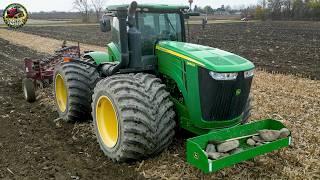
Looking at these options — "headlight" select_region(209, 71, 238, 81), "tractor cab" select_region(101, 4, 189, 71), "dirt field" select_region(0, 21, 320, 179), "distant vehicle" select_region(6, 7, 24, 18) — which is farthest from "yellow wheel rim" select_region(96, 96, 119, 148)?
"distant vehicle" select_region(6, 7, 24, 18)

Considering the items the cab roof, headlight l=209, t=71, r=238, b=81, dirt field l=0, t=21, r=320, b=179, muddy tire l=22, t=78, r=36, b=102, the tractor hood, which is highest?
the cab roof

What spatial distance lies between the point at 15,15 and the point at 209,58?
20.7 metres

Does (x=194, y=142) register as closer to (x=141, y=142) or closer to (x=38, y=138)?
(x=141, y=142)

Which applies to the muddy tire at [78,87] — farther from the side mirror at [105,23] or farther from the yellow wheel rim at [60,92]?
the side mirror at [105,23]

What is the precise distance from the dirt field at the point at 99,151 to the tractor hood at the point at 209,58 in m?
1.33

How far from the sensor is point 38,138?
666 cm

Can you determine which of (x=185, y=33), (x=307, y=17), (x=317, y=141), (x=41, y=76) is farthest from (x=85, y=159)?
(x=307, y=17)

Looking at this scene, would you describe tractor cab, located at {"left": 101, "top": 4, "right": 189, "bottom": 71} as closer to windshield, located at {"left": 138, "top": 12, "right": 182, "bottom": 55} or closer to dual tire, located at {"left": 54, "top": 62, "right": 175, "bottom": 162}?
windshield, located at {"left": 138, "top": 12, "right": 182, "bottom": 55}

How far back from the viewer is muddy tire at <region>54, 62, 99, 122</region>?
6.89m

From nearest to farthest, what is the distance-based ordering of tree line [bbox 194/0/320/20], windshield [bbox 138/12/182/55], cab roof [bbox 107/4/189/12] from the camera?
cab roof [bbox 107/4/189/12] → windshield [bbox 138/12/182/55] → tree line [bbox 194/0/320/20]

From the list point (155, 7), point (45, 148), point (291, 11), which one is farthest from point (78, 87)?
point (291, 11)

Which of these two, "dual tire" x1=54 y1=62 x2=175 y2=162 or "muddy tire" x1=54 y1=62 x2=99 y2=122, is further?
"muddy tire" x1=54 y1=62 x2=99 y2=122

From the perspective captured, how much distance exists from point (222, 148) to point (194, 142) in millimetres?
369

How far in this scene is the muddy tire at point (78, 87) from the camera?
689 cm
